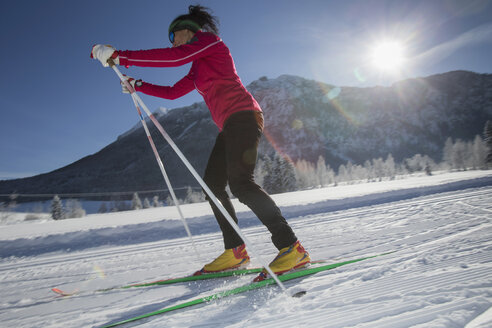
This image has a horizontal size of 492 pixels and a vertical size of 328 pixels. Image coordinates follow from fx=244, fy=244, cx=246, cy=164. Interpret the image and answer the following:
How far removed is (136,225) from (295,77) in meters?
189

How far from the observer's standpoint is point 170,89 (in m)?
2.21

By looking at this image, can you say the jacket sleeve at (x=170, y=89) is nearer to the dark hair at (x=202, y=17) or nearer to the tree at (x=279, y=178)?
the dark hair at (x=202, y=17)

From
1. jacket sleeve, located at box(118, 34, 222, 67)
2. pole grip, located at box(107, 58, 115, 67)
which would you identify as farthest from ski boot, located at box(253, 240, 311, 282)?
pole grip, located at box(107, 58, 115, 67)

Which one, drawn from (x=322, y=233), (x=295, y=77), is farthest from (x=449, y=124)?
(x=322, y=233)

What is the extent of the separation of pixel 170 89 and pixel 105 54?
26.0 inches

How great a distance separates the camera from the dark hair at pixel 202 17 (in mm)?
2096

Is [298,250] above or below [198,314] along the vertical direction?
above

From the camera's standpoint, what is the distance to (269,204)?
67.8 inches

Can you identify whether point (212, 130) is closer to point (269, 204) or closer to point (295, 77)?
point (295, 77)

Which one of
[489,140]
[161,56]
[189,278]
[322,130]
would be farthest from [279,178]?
[322,130]

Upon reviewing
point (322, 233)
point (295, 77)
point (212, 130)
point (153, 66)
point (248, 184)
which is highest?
point (295, 77)

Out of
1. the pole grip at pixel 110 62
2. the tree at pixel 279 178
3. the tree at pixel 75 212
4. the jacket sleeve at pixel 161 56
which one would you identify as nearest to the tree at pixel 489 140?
the tree at pixel 279 178

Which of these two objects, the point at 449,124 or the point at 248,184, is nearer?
the point at 248,184

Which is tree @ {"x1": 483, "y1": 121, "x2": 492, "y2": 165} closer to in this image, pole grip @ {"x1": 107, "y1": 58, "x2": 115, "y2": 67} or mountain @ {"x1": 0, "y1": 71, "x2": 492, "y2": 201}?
pole grip @ {"x1": 107, "y1": 58, "x2": 115, "y2": 67}
